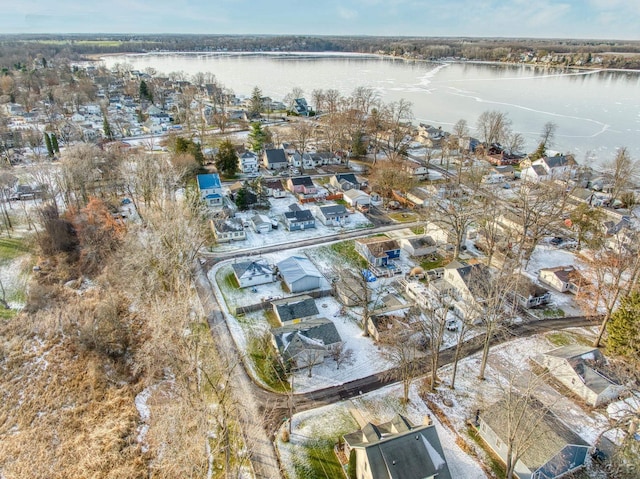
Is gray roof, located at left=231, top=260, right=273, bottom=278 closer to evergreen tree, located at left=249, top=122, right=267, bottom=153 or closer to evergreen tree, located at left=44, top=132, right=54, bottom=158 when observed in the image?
evergreen tree, located at left=249, top=122, right=267, bottom=153

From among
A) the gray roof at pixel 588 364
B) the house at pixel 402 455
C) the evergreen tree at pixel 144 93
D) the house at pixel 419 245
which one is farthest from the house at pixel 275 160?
the evergreen tree at pixel 144 93

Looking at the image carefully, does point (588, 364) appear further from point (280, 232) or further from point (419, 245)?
point (280, 232)

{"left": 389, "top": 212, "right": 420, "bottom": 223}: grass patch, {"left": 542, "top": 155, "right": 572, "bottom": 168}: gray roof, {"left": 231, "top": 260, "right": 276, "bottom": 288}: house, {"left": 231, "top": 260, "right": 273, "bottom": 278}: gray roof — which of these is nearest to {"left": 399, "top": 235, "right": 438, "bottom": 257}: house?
A: {"left": 389, "top": 212, "right": 420, "bottom": 223}: grass patch

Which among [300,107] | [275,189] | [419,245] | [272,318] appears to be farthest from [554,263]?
[300,107]

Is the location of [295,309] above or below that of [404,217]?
below

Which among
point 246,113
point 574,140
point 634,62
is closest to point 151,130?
point 246,113

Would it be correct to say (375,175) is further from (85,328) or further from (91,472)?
(91,472)
